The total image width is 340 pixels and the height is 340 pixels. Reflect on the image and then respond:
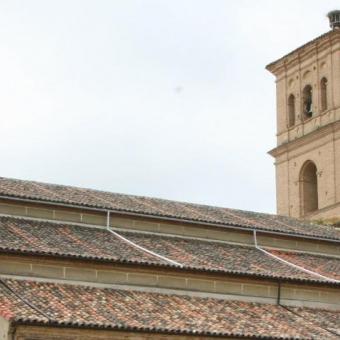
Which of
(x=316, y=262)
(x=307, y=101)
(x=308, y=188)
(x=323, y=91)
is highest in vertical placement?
(x=323, y=91)

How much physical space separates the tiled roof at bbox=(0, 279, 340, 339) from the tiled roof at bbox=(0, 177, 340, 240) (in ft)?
11.5

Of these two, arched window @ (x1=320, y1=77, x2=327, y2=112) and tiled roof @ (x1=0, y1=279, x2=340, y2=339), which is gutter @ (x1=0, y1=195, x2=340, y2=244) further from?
arched window @ (x1=320, y1=77, x2=327, y2=112)

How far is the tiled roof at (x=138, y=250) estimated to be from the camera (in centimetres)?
2220

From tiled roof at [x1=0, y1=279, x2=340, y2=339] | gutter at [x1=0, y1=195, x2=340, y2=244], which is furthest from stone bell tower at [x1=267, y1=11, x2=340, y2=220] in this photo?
tiled roof at [x1=0, y1=279, x2=340, y2=339]

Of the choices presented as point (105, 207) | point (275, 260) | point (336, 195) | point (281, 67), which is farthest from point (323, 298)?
point (281, 67)

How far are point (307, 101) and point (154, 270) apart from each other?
25102 millimetres

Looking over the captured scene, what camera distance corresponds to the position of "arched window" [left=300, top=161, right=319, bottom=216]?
4553 centimetres

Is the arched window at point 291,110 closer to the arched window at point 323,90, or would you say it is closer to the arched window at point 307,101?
the arched window at point 307,101

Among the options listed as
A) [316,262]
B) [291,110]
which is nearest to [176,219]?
[316,262]

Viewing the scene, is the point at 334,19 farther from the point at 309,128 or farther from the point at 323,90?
the point at 309,128

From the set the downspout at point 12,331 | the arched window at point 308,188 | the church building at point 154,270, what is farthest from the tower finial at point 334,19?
the downspout at point 12,331

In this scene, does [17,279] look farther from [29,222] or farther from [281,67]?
[281,67]

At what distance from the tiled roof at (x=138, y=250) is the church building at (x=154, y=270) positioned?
0.04 meters

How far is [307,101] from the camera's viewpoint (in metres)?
46.8
